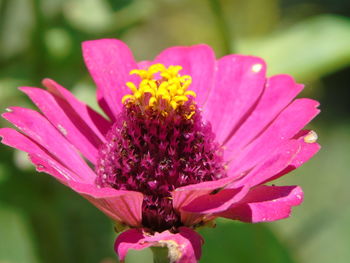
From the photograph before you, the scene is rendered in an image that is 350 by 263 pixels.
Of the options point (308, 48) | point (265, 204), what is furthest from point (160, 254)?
point (308, 48)

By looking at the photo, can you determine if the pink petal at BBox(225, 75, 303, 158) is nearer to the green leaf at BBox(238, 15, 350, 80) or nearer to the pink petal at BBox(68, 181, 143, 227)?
the pink petal at BBox(68, 181, 143, 227)

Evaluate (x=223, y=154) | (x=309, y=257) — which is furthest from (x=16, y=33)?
(x=309, y=257)

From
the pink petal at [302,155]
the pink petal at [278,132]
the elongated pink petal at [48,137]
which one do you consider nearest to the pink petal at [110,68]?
the elongated pink petal at [48,137]

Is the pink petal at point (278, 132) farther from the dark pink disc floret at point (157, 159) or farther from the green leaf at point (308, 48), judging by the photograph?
the green leaf at point (308, 48)

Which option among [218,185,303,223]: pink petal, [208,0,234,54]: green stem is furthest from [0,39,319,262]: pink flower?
[208,0,234,54]: green stem

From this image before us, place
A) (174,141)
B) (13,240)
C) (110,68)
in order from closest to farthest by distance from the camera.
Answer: (174,141) < (110,68) < (13,240)

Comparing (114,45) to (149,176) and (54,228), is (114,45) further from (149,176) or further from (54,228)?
(54,228)

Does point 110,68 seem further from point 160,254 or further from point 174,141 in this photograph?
point 160,254
